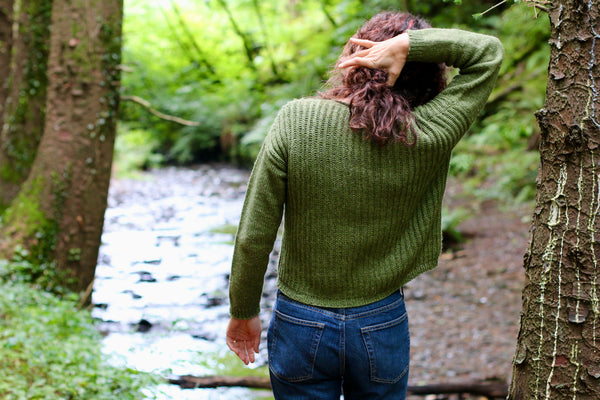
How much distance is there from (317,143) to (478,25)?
7585 mm

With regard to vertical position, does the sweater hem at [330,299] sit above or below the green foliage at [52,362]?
above

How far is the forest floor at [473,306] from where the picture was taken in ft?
13.5

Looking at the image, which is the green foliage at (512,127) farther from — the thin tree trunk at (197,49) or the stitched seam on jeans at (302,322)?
the thin tree trunk at (197,49)

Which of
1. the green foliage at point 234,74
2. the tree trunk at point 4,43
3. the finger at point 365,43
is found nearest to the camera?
the finger at point 365,43

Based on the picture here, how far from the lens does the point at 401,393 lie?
1.89 metres

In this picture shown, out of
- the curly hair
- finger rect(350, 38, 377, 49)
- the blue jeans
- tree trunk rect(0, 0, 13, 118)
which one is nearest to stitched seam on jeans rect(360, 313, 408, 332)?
the blue jeans

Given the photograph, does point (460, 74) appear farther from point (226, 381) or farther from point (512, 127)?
point (512, 127)

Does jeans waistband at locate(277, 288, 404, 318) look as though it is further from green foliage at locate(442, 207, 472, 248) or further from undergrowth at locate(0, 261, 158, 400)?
green foliage at locate(442, 207, 472, 248)

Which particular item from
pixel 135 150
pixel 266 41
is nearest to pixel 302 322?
pixel 266 41

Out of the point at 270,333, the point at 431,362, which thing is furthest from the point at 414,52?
the point at 431,362

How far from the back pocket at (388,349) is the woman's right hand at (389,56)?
2.67ft

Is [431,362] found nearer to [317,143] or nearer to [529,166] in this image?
[317,143]

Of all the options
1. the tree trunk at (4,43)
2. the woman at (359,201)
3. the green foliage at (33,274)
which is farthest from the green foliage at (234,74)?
the woman at (359,201)

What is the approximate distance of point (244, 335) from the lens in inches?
77.2
